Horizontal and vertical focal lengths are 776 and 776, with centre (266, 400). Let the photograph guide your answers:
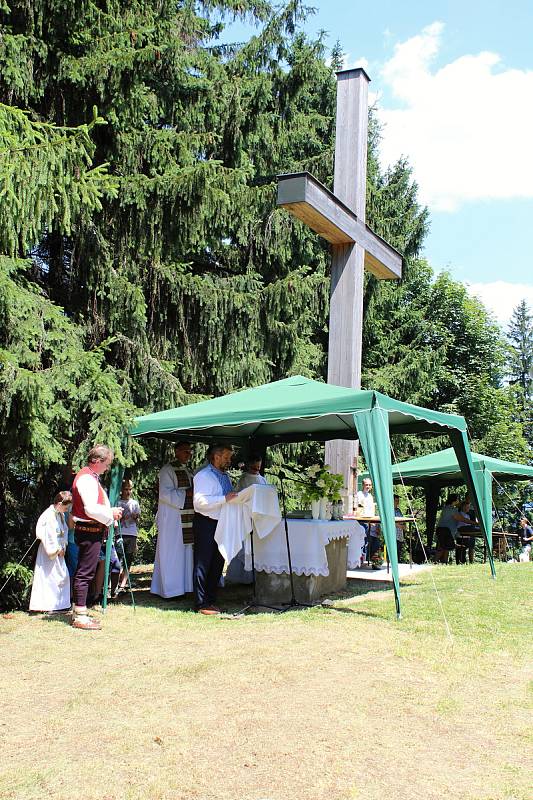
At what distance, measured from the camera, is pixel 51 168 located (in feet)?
19.0

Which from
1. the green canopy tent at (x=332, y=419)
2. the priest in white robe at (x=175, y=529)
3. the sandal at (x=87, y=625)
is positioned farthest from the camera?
the priest in white robe at (x=175, y=529)

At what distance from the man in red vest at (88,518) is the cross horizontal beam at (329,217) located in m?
3.67

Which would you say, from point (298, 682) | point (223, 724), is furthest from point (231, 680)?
point (223, 724)

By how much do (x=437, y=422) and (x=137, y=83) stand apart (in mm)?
5222

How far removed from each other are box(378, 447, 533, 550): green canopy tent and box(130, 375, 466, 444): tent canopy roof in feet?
14.5

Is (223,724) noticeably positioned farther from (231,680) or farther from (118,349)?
(118,349)

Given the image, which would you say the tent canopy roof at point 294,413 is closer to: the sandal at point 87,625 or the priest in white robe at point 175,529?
the priest in white robe at point 175,529

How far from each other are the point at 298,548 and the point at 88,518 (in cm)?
226

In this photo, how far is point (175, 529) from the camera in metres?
8.73

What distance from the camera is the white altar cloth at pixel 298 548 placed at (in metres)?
7.91

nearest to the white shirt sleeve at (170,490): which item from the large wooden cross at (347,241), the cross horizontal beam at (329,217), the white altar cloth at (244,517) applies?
the white altar cloth at (244,517)

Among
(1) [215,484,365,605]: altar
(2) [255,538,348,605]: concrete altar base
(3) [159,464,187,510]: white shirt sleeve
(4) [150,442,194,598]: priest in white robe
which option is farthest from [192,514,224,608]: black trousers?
(3) [159,464,187,510]: white shirt sleeve

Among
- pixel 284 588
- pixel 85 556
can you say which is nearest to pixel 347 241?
pixel 284 588

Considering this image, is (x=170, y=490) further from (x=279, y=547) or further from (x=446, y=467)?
(x=446, y=467)
